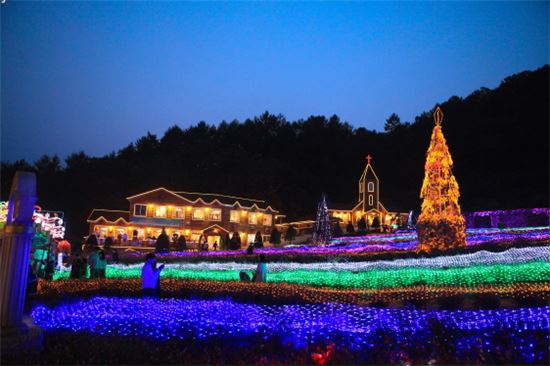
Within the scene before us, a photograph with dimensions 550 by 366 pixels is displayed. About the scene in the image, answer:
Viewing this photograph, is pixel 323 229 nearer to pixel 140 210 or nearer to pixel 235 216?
pixel 235 216

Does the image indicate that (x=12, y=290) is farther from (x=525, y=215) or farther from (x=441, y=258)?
(x=525, y=215)

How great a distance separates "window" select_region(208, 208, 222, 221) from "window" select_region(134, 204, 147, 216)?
6177 mm

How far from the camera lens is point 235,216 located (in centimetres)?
5097

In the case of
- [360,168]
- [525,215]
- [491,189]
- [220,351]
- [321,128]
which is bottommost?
[220,351]

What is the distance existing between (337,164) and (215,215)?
114ft

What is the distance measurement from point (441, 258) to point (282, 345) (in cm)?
1277

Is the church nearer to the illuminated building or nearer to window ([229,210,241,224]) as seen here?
window ([229,210,241,224])

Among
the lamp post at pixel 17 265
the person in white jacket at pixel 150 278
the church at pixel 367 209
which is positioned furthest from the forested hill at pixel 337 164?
the lamp post at pixel 17 265

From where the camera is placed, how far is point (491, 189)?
60.5m

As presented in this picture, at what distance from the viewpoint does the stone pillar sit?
18.4 feet

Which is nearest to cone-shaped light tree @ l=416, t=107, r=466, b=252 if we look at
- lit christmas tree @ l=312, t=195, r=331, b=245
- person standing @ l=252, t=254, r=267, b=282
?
person standing @ l=252, t=254, r=267, b=282

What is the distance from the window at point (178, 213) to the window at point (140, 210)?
2.67 metres

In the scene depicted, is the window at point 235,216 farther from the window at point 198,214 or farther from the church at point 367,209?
the church at point 367,209

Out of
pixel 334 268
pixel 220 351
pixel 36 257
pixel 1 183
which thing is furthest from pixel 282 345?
pixel 1 183
